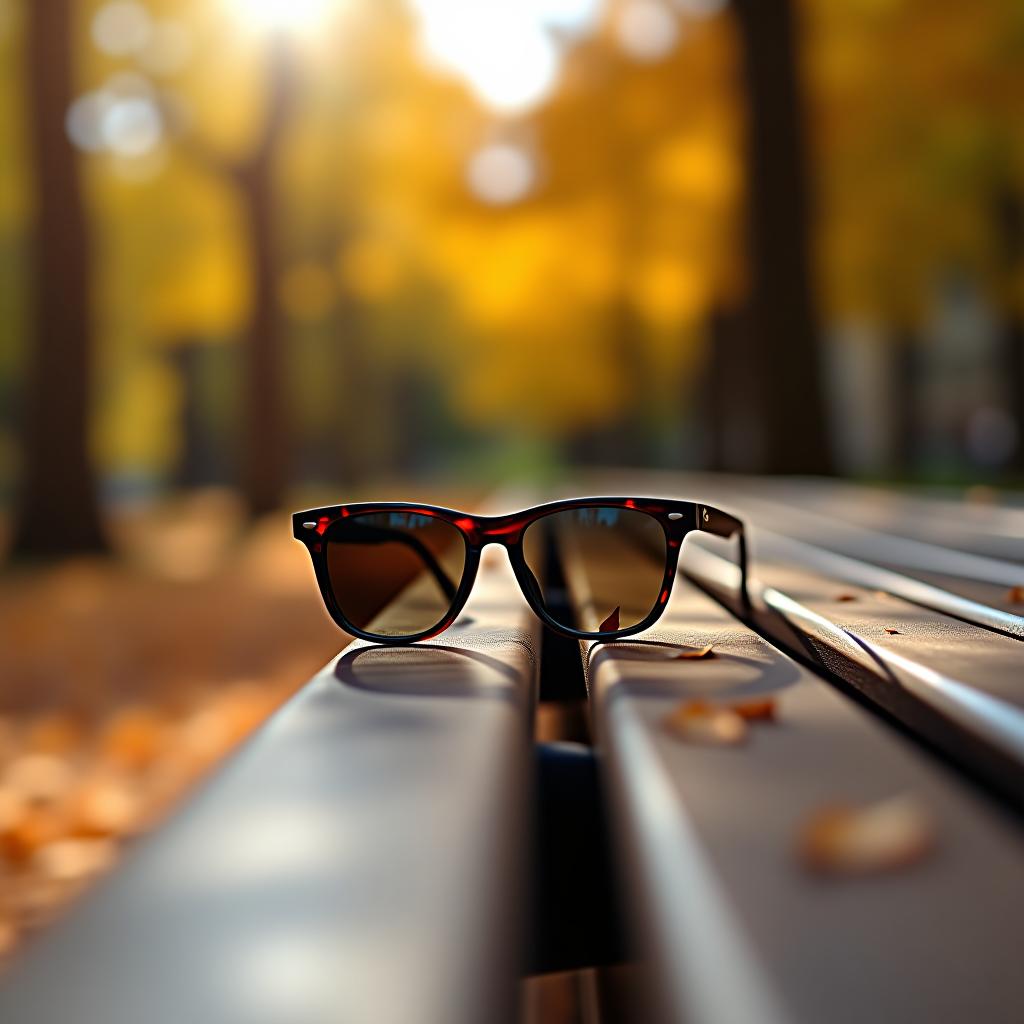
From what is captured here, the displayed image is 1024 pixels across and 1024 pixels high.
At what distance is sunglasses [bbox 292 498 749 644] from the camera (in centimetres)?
105

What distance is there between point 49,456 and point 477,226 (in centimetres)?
609

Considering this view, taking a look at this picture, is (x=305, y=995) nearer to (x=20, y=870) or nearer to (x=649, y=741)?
(x=649, y=741)

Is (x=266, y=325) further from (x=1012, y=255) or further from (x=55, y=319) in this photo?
(x=1012, y=255)

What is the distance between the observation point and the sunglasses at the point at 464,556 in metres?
1.05

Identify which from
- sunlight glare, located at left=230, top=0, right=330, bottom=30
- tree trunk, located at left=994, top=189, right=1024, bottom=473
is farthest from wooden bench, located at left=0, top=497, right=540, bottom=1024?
tree trunk, located at left=994, top=189, right=1024, bottom=473

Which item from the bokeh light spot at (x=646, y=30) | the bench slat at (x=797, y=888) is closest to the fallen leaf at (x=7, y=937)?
the bench slat at (x=797, y=888)

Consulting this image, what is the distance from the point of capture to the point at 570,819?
0.75 metres

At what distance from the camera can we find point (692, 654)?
89 cm

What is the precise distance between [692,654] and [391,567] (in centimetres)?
59

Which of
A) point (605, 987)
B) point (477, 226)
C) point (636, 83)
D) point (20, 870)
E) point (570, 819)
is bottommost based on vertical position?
point (20, 870)

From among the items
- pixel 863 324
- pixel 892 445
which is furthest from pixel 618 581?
pixel 892 445

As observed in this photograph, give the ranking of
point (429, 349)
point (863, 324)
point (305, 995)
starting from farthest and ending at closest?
1. point (429, 349)
2. point (863, 324)
3. point (305, 995)

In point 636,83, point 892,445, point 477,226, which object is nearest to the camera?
point 636,83

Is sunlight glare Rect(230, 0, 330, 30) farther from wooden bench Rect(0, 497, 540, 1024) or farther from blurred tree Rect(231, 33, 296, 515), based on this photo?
wooden bench Rect(0, 497, 540, 1024)
